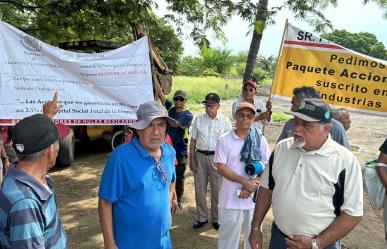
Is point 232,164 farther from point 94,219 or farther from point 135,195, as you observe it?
point 94,219

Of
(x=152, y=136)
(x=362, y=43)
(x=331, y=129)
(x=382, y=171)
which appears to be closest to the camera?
(x=152, y=136)

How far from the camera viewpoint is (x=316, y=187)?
8.43ft

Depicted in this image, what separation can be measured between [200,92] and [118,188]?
24176 mm

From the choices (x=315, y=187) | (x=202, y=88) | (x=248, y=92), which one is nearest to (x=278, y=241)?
(x=315, y=187)

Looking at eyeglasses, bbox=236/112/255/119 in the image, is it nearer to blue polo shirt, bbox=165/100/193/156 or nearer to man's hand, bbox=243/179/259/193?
man's hand, bbox=243/179/259/193

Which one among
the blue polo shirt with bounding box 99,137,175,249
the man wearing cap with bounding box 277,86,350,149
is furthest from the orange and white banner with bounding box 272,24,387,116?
the blue polo shirt with bounding box 99,137,175,249

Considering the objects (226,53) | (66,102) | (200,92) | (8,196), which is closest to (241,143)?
(66,102)

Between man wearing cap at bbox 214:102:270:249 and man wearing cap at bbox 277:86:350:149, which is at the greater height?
man wearing cap at bbox 277:86:350:149

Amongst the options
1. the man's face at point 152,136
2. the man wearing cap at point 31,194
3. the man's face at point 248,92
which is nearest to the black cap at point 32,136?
the man wearing cap at point 31,194

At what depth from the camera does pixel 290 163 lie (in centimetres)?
273

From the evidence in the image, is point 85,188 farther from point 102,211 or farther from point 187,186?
point 102,211

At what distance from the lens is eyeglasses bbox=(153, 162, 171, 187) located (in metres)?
2.67

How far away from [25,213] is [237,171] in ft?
8.06

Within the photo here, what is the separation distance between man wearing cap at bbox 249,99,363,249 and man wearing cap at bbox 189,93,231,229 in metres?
2.55
